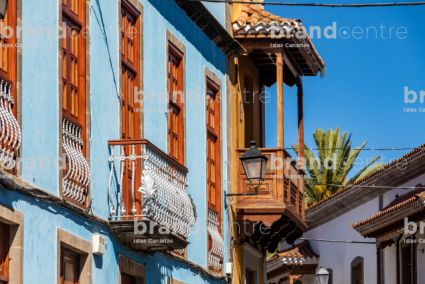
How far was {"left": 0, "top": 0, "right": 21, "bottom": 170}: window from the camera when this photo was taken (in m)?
9.77

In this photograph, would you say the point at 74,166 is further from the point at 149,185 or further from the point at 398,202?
the point at 398,202

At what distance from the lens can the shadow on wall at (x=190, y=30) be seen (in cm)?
1542

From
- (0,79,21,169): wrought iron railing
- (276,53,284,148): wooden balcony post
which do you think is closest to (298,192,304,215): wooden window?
(276,53,284,148): wooden balcony post

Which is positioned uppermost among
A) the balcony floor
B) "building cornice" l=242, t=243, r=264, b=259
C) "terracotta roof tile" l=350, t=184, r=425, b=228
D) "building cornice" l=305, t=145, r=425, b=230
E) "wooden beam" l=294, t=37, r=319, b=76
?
"wooden beam" l=294, t=37, r=319, b=76

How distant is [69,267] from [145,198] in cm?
147

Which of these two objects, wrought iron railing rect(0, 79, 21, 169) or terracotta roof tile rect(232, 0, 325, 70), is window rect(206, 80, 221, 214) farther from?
wrought iron railing rect(0, 79, 21, 169)

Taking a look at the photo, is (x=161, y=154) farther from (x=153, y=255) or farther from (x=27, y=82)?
(x=27, y=82)

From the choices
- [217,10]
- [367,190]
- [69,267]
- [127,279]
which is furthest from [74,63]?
[367,190]

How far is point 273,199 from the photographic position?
1767 centimetres

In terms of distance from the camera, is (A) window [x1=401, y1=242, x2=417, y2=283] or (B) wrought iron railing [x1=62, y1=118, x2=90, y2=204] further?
(A) window [x1=401, y1=242, x2=417, y2=283]

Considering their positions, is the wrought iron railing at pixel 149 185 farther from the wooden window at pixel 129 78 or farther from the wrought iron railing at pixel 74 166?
the wrought iron railing at pixel 74 166

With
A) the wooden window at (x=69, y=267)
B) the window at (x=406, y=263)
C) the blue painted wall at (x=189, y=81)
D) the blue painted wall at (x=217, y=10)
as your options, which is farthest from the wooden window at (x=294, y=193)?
the window at (x=406, y=263)

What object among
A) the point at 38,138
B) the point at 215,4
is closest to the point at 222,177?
the point at 215,4

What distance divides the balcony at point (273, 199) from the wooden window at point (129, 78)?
4.53 m
